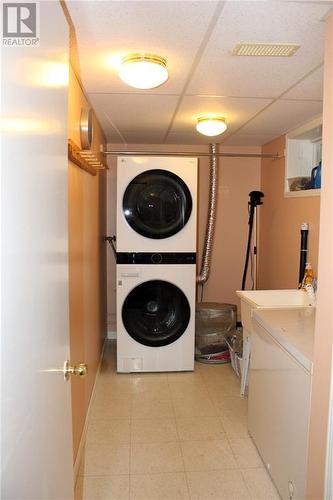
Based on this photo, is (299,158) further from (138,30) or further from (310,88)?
(138,30)

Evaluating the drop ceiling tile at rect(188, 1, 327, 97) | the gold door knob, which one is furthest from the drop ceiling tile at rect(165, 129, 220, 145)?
the gold door knob

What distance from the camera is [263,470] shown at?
214 centimetres

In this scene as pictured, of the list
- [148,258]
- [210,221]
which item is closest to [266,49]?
[148,258]

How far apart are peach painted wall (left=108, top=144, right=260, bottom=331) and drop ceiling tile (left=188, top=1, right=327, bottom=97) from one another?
188 cm

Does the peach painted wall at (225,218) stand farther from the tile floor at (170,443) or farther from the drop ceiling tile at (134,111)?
the tile floor at (170,443)

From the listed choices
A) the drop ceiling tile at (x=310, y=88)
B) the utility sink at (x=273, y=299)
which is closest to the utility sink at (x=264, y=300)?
the utility sink at (x=273, y=299)

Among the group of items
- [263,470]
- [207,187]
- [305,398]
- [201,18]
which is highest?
[201,18]

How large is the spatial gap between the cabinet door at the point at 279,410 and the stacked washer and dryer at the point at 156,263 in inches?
42.7

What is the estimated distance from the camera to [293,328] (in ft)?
6.50

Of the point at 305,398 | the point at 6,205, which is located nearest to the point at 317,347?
the point at 305,398

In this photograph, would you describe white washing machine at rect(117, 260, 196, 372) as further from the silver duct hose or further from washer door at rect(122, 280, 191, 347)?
the silver duct hose

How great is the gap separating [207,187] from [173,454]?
2.75 metres

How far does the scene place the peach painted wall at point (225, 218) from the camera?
4.18 metres

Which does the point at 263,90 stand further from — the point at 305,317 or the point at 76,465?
the point at 76,465
